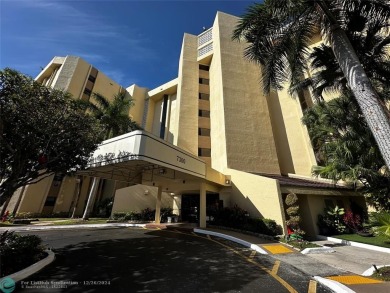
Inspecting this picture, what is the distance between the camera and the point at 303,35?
37.6 ft

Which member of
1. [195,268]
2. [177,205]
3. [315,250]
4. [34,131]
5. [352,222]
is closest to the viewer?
A: [195,268]

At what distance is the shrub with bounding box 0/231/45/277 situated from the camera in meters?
6.84

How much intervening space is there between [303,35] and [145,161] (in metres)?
10.4

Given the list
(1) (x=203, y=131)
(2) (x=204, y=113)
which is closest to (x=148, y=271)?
(1) (x=203, y=131)

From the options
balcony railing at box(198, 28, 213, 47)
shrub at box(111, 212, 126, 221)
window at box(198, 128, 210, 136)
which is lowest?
shrub at box(111, 212, 126, 221)

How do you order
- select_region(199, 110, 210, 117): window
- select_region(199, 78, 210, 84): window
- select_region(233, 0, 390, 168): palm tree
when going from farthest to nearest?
select_region(199, 78, 210, 84): window → select_region(199, 110, 210, 117): window → select_region(233, 0, 390, 168): palm tree

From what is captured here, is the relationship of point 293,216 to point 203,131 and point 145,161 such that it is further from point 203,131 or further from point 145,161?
point 203,131

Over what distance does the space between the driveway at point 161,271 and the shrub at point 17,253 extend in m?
0.64

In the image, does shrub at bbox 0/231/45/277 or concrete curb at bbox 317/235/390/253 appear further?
concrete curb at bbox 317/235/390/253

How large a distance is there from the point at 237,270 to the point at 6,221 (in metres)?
25.1

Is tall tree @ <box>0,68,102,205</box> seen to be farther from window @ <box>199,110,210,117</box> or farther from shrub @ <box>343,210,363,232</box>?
window @ <box>199,110,210,117</box>

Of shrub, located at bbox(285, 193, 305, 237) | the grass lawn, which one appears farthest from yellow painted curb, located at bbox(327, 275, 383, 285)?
shrub, located at bbox(285, 193, 305, 237)

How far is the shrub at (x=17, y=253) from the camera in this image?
22.4ft

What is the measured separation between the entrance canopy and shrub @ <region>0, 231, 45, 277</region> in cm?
497
